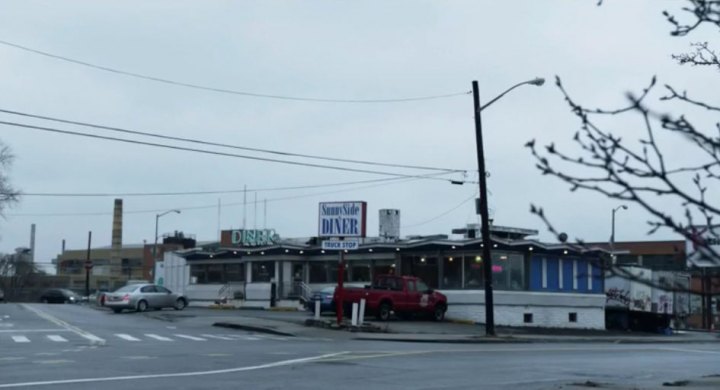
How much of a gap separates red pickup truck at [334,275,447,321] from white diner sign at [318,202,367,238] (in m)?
4.85

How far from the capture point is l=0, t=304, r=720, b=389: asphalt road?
16406 millimetres

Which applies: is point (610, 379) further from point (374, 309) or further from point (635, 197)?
point (374, 309)

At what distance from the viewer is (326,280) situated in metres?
54.8

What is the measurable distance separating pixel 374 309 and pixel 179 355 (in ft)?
63.7

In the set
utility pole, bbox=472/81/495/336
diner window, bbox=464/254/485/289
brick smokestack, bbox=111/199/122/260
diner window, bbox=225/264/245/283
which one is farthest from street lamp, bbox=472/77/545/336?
brick smokestack, bbox=111/199/122/260

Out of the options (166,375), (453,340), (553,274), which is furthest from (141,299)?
(166,375)

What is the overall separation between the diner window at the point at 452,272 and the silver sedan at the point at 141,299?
13.9m

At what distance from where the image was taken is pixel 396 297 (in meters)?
40.8

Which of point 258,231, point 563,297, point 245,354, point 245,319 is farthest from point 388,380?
point 258,231

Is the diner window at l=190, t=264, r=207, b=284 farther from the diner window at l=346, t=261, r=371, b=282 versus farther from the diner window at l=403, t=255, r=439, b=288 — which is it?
the diner window at l=403, t=255, r=439, b=288

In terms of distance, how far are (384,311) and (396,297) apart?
29.3 inches

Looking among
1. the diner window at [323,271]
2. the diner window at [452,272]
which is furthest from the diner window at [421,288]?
the diner window at [323,271]

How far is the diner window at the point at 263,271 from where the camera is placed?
56938 millimetres

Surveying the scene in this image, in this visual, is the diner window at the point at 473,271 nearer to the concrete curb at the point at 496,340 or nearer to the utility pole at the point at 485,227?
the concrete curb at the point at 496,340
